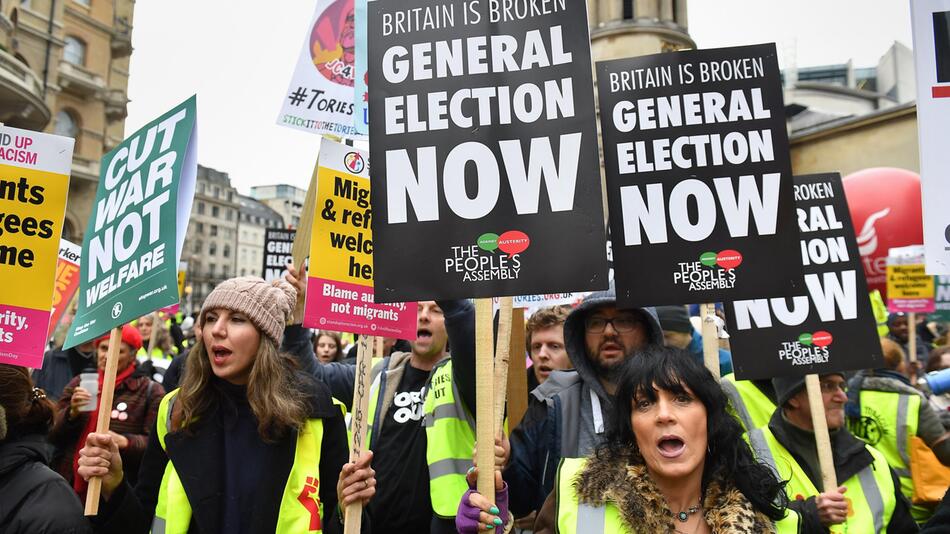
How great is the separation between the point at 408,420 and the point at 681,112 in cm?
203

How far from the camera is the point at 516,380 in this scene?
377cm

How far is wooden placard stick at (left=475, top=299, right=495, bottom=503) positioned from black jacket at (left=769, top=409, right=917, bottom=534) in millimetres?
1518

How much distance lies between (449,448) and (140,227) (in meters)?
1.73

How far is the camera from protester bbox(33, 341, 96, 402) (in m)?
6.42

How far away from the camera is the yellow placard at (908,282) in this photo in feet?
35.6

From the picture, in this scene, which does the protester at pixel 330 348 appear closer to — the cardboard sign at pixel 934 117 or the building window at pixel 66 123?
the cardboard sign at pixel 934 117

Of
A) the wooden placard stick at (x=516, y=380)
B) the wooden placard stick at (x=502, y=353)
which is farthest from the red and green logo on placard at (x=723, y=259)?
the wooden placard stick at (x=516, y=380)

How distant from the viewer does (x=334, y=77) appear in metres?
5.03

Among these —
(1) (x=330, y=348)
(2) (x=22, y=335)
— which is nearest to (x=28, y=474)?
(2) (x=22, y=335)

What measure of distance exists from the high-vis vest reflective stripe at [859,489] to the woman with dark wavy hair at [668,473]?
1051mm

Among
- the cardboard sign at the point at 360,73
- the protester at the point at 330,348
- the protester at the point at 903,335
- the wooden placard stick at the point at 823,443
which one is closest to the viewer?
the wooden placard stick at the point at 823,443

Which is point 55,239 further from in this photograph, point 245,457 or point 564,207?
point 564,207

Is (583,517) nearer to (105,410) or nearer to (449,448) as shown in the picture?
(449,448)

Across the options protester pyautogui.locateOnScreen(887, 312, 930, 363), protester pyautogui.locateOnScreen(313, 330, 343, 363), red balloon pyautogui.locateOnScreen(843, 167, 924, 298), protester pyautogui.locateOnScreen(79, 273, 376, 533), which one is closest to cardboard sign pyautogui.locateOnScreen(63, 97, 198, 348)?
protester pyautogui.locateOnScreen(79, 273, 376, 533)
